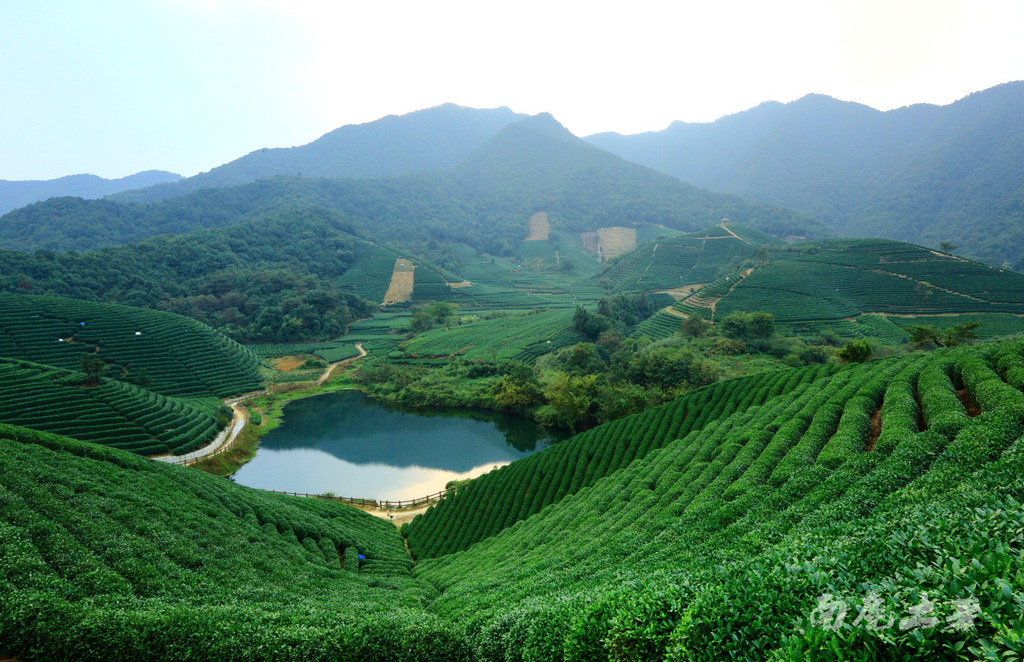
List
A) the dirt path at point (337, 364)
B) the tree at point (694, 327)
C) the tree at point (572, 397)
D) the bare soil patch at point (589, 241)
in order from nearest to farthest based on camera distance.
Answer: the tree at point (572, 397), the tree at point (694, 327), the dirt path at point (337, 364), the bare soil patch at point (589, 241)

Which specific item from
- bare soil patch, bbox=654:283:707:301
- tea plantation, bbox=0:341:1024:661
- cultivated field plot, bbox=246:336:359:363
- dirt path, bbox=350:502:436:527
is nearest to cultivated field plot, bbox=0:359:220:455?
dirt path, bbox=350:502:436:527

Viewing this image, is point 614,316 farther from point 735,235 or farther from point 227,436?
point 735,235

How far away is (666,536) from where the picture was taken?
12.9 meters

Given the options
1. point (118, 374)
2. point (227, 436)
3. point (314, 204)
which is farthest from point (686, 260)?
point (314, 204)

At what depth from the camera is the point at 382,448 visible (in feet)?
146

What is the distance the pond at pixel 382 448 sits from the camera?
37.8 metres

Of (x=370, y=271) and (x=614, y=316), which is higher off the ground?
(x=370, y=271)

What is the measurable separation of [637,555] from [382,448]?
36646mm

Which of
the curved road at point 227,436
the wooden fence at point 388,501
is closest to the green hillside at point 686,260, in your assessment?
the curved road at point 227,436

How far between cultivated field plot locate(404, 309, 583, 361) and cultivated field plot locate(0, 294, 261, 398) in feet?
83.2

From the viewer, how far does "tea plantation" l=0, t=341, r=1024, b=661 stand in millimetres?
5344

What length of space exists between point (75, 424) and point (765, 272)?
88757 mm

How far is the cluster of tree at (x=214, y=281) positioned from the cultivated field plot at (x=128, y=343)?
19.5m
